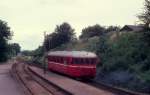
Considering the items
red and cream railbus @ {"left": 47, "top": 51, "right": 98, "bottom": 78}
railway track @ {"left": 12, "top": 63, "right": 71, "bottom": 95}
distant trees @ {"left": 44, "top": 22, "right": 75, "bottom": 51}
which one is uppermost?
distant trees @ {"left": 44, "top": 22, "right": 75, "bottom": 51}

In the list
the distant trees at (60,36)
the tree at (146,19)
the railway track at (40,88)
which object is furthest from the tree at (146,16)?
the distant trees at (60,36)

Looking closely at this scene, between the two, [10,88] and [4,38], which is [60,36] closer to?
[4,38]

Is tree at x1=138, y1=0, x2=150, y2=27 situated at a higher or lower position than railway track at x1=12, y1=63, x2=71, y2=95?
higher

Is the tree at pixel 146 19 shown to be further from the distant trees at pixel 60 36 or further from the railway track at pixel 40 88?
the distant trees at pixel 60 36

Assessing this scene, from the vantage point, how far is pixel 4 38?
110 metres

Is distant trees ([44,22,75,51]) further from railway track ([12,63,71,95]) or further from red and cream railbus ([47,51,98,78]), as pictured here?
red and cream railbus ([47,51,98,78])

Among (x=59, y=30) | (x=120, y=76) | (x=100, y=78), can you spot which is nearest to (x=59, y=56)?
(x=100, y=78)

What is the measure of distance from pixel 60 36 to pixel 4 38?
16.5 meters

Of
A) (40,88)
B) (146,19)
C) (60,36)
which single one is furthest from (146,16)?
(60,36)

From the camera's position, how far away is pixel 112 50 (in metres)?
45.1

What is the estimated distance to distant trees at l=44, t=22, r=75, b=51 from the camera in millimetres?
102750

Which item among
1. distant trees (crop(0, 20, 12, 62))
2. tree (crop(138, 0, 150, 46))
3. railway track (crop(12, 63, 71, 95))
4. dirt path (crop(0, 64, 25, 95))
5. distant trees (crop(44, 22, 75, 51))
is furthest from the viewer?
distant trees (crop(0, 20, 12, 62))

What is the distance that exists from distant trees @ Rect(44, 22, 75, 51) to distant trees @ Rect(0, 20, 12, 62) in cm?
1249

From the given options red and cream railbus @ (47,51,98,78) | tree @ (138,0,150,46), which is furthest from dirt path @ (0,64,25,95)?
tree @ (138,0,150,46)
